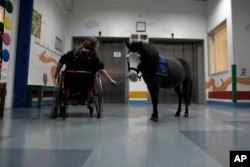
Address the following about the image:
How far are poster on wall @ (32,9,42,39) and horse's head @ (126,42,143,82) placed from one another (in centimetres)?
359

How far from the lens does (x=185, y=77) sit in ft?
11.5

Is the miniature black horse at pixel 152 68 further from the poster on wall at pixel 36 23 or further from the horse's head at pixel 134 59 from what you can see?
the poster on wall at pixel 36 23

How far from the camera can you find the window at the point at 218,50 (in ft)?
23.1

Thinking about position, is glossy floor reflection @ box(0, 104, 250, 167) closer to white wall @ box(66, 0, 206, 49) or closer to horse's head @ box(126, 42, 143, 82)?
horse's head @ box(126, 42, 143, 82)

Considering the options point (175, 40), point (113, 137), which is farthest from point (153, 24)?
point (113, 137)

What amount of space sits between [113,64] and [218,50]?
382 cm

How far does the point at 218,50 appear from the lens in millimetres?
7641

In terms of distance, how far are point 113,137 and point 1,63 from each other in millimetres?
3327

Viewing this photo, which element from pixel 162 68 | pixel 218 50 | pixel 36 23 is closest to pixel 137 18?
Answer: pixel 218 50

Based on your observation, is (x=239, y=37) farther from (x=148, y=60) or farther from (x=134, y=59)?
(x=134, y=59)

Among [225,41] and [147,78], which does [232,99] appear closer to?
[225,41]

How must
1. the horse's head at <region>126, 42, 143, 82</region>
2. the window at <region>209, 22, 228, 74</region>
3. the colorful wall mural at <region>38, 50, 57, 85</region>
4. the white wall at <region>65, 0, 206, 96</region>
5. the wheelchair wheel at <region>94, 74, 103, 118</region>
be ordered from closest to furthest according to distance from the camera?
the horse's head at <region>126, 42, 143, 82</region>, the wheelchair wheel at <region>94, 74, 103, 118</region>, the colorful wall mural at <region>38, 50, 57, 85</region>, the window at <region>209, 22, 228, 74</region>, the white wall at <region>65, 0, 206, 96</region>

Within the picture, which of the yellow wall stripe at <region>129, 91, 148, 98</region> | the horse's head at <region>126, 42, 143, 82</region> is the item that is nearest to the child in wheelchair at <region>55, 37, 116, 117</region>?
the horse's head at <region>126, 42, 143, 82</region>

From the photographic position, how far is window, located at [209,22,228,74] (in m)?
7.03
